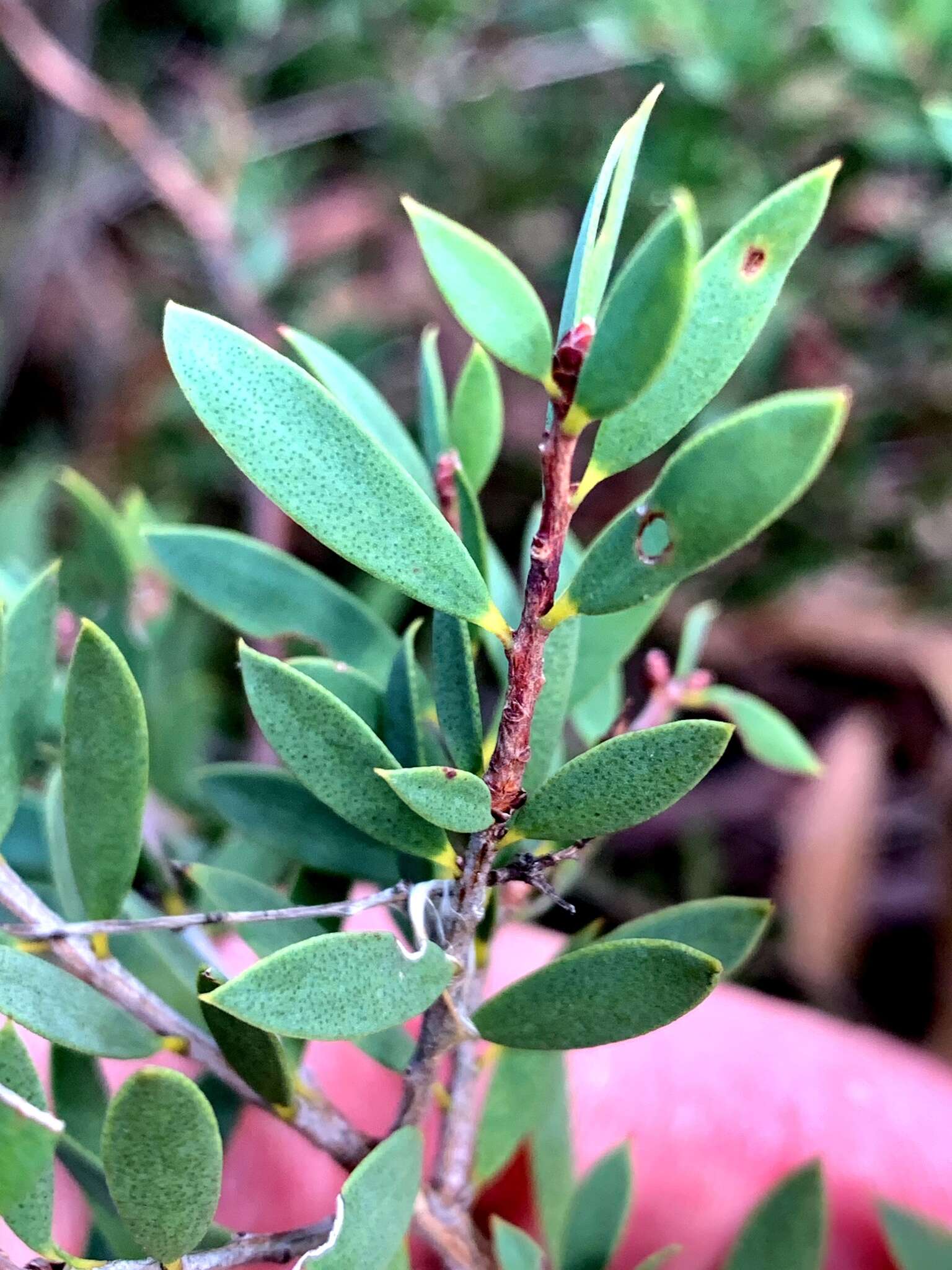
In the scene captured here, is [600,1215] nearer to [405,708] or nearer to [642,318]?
[405,708]

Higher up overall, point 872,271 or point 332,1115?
point 872,271

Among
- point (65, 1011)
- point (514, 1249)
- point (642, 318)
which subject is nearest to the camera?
point (642, 318)

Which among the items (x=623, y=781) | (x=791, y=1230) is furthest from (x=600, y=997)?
(x=791, y=1230)

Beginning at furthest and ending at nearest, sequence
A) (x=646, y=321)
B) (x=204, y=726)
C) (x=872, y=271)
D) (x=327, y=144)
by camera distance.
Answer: (x=327, y=144)
(x=872, y=271)
(x=204, y=726)
(x=646, y=321)

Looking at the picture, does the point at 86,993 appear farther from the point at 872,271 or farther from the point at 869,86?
the point at 872,271

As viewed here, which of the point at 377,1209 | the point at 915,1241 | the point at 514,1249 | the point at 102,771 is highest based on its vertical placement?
the point at 102,771

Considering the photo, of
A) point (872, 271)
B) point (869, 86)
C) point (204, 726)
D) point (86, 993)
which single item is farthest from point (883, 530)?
point (86, 993)

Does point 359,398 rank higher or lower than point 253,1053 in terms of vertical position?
higher

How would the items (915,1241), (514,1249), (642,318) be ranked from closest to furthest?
(642,318)
(514,1249)
(915,1241)
